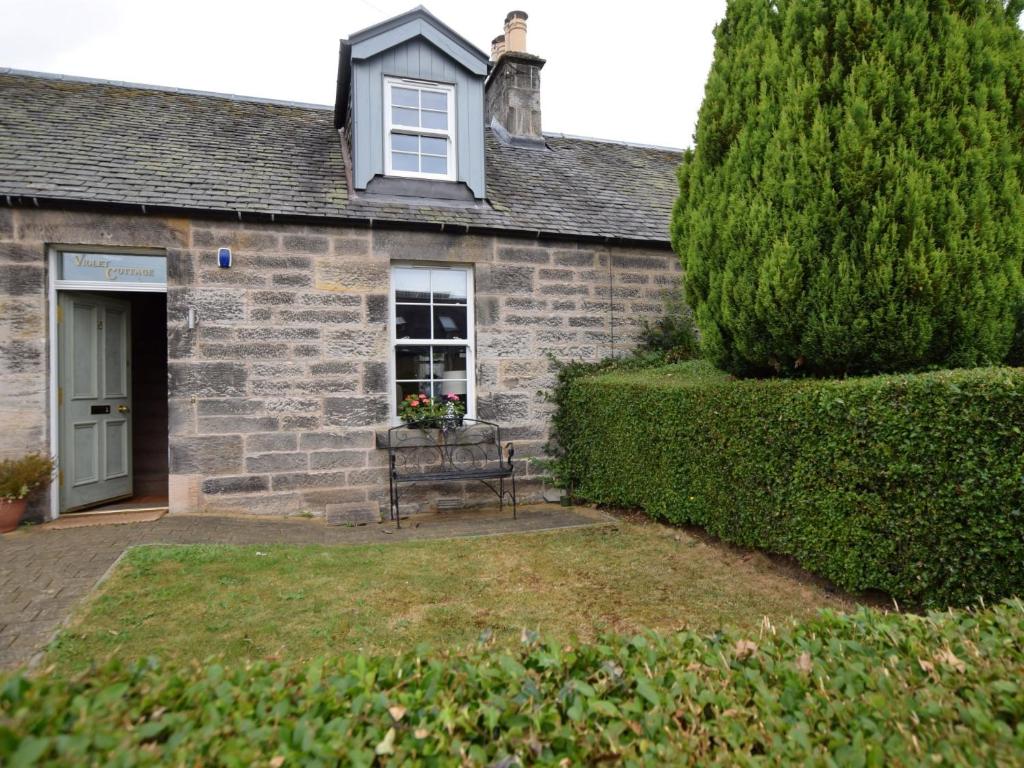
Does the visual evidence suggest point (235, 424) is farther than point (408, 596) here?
Yes

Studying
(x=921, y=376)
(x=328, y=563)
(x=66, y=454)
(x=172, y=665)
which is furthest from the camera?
(x=66, y=454)

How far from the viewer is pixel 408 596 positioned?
423cm

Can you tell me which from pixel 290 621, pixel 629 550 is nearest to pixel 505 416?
pixel 629 550

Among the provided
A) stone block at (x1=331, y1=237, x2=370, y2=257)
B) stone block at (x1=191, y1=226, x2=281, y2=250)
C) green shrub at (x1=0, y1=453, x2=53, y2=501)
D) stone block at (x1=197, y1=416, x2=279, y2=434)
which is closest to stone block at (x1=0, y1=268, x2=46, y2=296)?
stone block at (x1=191, y1=226, x2=281, y2=250)

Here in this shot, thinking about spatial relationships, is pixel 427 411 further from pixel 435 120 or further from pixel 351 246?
pixel 435 120

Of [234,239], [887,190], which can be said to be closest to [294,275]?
[234,239]

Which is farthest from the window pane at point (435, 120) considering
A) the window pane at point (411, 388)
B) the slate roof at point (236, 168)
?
the window pane at point (411, 388)

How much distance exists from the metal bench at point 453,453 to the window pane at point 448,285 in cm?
155

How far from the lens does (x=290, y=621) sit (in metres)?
3.74

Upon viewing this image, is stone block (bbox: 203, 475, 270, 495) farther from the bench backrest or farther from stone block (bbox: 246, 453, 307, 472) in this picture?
the bench backrest

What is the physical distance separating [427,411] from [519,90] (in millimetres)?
6172

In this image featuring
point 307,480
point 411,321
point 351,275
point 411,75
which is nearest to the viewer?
point 307,480

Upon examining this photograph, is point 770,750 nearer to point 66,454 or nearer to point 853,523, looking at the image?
point 853,523

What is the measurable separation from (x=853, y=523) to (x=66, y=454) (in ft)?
25.8
